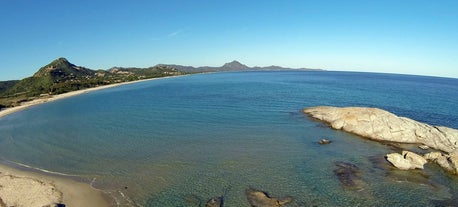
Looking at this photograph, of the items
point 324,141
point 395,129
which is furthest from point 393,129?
point 324,141

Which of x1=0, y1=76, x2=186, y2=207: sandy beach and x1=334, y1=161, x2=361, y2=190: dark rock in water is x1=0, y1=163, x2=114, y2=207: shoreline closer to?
x1=0, y1=76, x2=186, y2=207: sandy beach

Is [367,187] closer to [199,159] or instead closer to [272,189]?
[272,189]

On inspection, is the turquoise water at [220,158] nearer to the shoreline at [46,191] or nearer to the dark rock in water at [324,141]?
the dark rock in water at [324,141]

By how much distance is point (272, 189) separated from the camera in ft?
88.3

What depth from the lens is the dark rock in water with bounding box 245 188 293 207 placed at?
24.0m

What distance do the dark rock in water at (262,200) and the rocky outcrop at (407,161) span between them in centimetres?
1615

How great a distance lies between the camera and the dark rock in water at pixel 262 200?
24047 mm

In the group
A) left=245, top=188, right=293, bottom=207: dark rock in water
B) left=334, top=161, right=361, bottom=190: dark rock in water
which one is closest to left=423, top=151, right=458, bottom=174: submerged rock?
left=334, top=161, right=361, bottom=190: dark rock in water

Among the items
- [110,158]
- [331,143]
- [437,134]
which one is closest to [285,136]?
[331,143]

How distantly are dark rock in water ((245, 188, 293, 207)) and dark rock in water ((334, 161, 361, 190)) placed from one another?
24.0ft

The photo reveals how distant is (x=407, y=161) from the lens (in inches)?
1278

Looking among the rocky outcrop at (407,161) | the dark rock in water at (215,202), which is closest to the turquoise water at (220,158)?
the dark rock in water at (215,202)

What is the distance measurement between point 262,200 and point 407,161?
19.8m

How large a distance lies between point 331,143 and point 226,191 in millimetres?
21693
